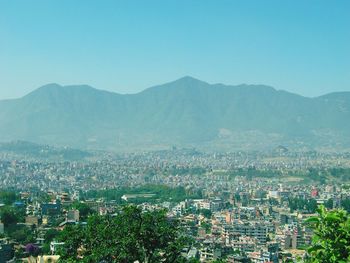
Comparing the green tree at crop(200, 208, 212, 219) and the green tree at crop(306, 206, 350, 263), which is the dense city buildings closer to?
the green tree at crop(200, 208, 212, 219)

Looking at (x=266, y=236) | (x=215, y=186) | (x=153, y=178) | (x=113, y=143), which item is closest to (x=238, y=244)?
(x=266, y=236)

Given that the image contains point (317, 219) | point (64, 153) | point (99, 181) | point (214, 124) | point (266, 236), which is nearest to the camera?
point (317, 219)

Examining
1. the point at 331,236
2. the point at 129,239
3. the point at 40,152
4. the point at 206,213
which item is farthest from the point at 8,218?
the point at 40,152

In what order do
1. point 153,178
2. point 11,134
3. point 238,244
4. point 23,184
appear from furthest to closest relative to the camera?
point 11,134 < point 153,178 < point 23,184 < point 238,244

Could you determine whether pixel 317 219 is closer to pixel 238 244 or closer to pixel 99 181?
pixel 238 244

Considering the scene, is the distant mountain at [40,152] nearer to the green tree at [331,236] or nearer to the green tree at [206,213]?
the green tree at [206,213]
